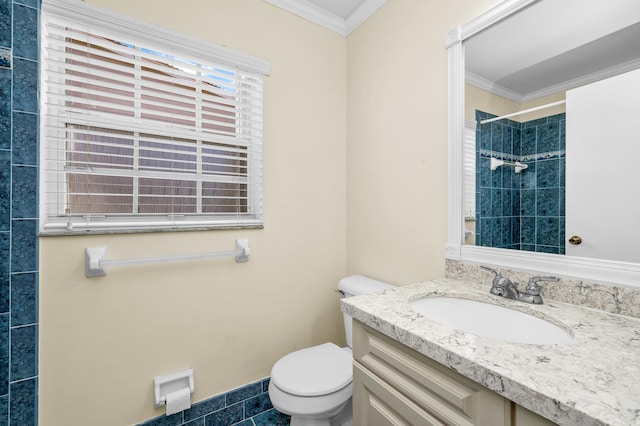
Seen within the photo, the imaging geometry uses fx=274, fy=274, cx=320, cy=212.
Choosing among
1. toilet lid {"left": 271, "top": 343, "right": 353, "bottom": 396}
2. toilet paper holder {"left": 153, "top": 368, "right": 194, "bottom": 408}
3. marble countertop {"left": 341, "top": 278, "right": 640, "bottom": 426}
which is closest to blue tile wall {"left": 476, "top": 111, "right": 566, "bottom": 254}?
marble countertop {"left": 341, "top": 278, "right": 640, "bottom": 426}

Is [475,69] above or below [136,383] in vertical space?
above

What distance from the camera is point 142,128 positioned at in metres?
1.30

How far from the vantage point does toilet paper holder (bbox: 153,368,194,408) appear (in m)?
1.29

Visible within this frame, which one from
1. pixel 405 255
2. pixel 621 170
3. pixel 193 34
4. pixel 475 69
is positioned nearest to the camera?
pixel 621 170

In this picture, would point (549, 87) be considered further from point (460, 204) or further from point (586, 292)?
point (586, 292)

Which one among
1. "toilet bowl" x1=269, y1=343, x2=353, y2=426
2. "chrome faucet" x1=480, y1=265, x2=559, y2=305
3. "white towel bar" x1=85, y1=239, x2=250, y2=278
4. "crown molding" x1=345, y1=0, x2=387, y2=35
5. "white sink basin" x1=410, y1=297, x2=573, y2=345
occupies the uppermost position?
"crown molding" x1=345, y1=0, x2=387, y2=35

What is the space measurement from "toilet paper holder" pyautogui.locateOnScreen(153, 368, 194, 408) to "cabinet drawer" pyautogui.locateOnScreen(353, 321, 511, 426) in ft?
3.10

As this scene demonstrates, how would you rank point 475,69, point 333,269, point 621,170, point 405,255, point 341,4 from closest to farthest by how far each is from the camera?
point 621,170 < point 475,69 < point 405,255 < point 341,4 < point 333,269

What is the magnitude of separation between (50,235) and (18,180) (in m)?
0.24

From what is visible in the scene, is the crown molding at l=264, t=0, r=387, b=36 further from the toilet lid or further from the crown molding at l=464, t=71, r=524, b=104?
the toilet lid

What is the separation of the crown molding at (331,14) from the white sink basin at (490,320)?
1699mm

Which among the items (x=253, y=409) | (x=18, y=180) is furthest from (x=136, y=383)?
(x=18, y=180)

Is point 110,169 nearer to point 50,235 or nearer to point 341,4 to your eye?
point 50,235

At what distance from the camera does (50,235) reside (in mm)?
1111
